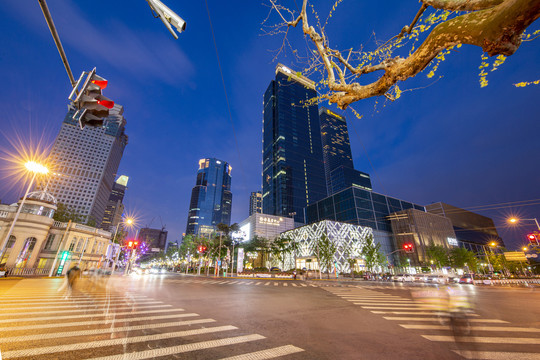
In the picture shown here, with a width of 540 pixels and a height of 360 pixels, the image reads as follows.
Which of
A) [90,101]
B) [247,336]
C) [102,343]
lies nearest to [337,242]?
[247,336]

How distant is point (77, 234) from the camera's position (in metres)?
36.7

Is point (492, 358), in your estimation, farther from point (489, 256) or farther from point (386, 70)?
point (489, 256)

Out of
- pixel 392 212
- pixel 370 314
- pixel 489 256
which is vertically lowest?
pixel 370 314

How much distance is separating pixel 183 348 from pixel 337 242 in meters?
64.4

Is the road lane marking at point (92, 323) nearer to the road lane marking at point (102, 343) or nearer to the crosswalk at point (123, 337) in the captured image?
the crosswalk at point (123, 337)

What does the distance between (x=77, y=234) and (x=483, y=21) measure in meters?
51.3

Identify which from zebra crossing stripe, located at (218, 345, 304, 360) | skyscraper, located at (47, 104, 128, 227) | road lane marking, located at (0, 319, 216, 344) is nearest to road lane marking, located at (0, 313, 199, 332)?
road lane marking, located at (0, 319, 216, 344)

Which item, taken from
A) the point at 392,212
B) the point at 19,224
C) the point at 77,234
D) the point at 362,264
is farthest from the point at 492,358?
the point at 392,212

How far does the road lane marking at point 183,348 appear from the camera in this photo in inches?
154

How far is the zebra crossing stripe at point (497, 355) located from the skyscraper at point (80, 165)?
153 meters

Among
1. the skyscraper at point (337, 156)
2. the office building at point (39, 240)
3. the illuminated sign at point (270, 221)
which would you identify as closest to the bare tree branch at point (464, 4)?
the office building at point (39, 240)

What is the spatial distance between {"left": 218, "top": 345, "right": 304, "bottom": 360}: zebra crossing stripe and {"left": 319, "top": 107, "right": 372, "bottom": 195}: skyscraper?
415 feet

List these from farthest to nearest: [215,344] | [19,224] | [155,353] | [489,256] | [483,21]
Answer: [489,256] < [19,224] < [215,344] < [155,353] < [483,21]

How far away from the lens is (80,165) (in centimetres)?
12519
